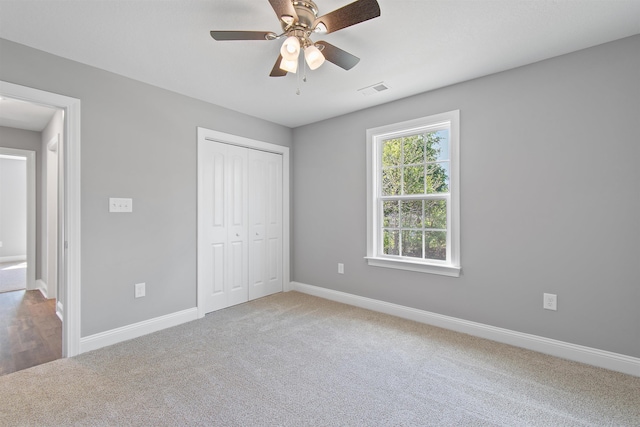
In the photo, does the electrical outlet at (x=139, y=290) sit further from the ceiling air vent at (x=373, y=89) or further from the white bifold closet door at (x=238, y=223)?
the ceiling air vent at (x=373, y=89)

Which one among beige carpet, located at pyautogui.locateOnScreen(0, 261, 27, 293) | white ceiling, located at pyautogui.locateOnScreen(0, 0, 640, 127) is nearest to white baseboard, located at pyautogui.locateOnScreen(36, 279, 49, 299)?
beige carpet, located at pyautogui.locateOnScreen(0, 261, 27, 293)

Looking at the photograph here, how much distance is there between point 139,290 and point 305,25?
2.68 meters

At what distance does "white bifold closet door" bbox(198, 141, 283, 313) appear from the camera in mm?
3447

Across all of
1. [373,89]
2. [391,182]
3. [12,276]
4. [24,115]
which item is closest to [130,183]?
[24,115]

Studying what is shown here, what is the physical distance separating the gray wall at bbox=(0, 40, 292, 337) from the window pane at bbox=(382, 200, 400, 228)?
2.14m

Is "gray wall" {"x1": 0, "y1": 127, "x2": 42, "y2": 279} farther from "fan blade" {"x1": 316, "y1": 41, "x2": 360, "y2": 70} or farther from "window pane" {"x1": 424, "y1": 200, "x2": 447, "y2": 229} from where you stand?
"window pane" {"x1": 424, "y1": 200, "x2": 447, "y2": 229}

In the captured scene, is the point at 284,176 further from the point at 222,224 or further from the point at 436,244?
the point at 436,244

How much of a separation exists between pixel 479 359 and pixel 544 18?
2.44 meters

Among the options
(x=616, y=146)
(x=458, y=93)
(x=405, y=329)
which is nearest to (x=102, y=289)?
(x=405, y=329)

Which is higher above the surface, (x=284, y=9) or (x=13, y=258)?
(x=284, y=9)

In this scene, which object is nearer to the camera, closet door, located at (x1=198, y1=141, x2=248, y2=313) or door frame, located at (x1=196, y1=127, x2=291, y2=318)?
closet door, located at (x1=198, y1=141, x2=248, y2=313)

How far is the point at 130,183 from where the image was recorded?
2.79 metres

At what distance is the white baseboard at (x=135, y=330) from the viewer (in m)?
2.53

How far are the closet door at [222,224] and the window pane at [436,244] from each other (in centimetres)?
222
